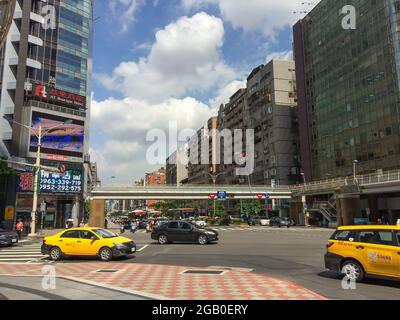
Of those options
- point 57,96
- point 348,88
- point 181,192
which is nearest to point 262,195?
point 181,192

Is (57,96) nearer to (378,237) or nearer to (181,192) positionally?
(181,192)

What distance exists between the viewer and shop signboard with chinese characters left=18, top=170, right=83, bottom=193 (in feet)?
173

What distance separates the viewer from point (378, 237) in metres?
10.8

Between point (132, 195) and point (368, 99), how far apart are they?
4120 cm

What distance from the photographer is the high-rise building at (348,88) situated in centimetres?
5688

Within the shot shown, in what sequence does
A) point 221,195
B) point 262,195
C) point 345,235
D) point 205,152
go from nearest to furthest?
point 345,235 < point 221,195 < point 262,195 < point 205,152

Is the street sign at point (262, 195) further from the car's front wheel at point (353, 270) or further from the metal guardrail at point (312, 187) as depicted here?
the car's front wheel at point (353, 270)

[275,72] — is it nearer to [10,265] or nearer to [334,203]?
[334,203]

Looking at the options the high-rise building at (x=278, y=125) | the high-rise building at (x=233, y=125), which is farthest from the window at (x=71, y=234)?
the high-rise building at (x=233, y=125)

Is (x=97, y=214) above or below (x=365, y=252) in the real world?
above

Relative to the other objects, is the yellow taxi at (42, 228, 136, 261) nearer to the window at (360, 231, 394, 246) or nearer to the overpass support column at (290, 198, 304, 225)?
the window at (360, 231, 394, 246)

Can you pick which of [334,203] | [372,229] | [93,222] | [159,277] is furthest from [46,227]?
[372,229]

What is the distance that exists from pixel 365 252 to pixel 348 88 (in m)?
61.8

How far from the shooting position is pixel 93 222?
56.0m
